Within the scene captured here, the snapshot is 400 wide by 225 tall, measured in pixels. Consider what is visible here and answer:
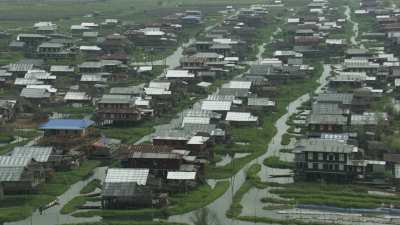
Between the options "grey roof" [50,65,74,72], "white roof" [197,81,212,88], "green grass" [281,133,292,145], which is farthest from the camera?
"grey roof" [50,65,74,72]

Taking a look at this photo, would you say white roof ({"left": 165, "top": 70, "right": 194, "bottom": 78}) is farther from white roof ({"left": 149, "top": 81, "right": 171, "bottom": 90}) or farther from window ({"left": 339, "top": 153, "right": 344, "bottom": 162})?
window ({"left": 339, "top": 153, "right": 344, "bottom": 162})

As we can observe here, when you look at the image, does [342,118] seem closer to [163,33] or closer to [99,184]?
[99,184]

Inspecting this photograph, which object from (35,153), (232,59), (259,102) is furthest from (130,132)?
(232,59)

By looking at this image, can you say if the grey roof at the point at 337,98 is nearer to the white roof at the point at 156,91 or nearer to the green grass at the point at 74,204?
the white roof at the point at 156,91

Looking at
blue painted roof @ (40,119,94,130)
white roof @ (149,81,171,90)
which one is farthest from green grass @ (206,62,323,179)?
blue painted roof @ (40,119,94,130)

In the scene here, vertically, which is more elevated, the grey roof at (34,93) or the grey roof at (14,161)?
the grey roof at (14,161)

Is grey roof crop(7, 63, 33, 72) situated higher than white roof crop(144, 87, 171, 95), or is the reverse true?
grey roof crop(7, 63, 33, 72)

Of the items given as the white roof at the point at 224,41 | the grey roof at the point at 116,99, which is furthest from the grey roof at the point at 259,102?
the white roof at the point at 224,41
